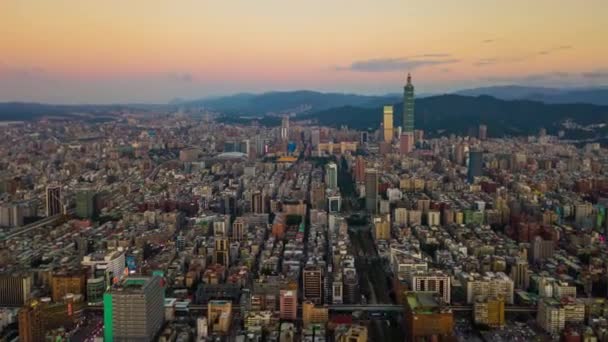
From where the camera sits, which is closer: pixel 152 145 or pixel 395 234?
pixel 395 234

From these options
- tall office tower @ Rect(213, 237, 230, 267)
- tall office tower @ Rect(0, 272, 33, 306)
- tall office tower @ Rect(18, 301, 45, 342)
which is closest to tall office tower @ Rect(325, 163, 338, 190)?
tall office tower @ Rect(213, 237, 230, 267)

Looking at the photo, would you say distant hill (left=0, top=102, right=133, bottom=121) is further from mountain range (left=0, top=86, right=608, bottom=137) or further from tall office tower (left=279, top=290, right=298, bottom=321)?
tall office tower (left=279, top=290, right=298, bottom=321)

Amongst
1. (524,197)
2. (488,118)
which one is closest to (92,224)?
(524,197)

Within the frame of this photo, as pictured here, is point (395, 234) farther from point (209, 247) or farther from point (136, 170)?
point (136, 170)

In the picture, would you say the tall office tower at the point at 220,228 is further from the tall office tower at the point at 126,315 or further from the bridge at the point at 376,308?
the tall office tower at the point at 126,315

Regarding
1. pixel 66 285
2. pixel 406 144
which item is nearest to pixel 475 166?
pixel 406 144
